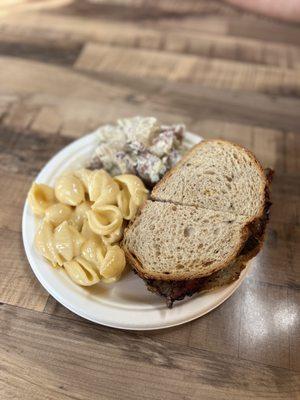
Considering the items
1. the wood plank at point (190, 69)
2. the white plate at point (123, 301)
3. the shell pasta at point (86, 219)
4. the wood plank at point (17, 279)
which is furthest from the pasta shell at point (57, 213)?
the wood plank at point (190, 69)

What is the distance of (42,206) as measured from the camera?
1.50 m

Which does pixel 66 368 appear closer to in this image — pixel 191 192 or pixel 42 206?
pixel 42 206

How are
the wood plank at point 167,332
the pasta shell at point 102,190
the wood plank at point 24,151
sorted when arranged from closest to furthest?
the wood plank at point 167,332, the pasta shell at point 102,190, the wood plank at point 24,151

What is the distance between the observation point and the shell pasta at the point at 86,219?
52.6 inches

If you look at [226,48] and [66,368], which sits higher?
[226,48]

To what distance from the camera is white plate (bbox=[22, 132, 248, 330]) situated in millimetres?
1262

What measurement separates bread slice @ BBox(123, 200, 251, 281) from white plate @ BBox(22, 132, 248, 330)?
0.10m

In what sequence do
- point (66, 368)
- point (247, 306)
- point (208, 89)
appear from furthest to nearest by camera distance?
1. point (208, 89)
2. point (247, 306)
3. point (66, 368)

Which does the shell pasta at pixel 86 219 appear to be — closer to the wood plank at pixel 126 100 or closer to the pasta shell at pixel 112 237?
the pasta shell at pixel 112 237

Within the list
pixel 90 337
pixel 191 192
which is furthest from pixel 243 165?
pixel 90 337

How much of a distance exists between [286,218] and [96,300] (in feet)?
2.96

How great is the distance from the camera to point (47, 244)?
137 cm

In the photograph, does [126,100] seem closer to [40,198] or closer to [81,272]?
[40,198]

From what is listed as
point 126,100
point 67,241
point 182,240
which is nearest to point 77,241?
point 67,241
